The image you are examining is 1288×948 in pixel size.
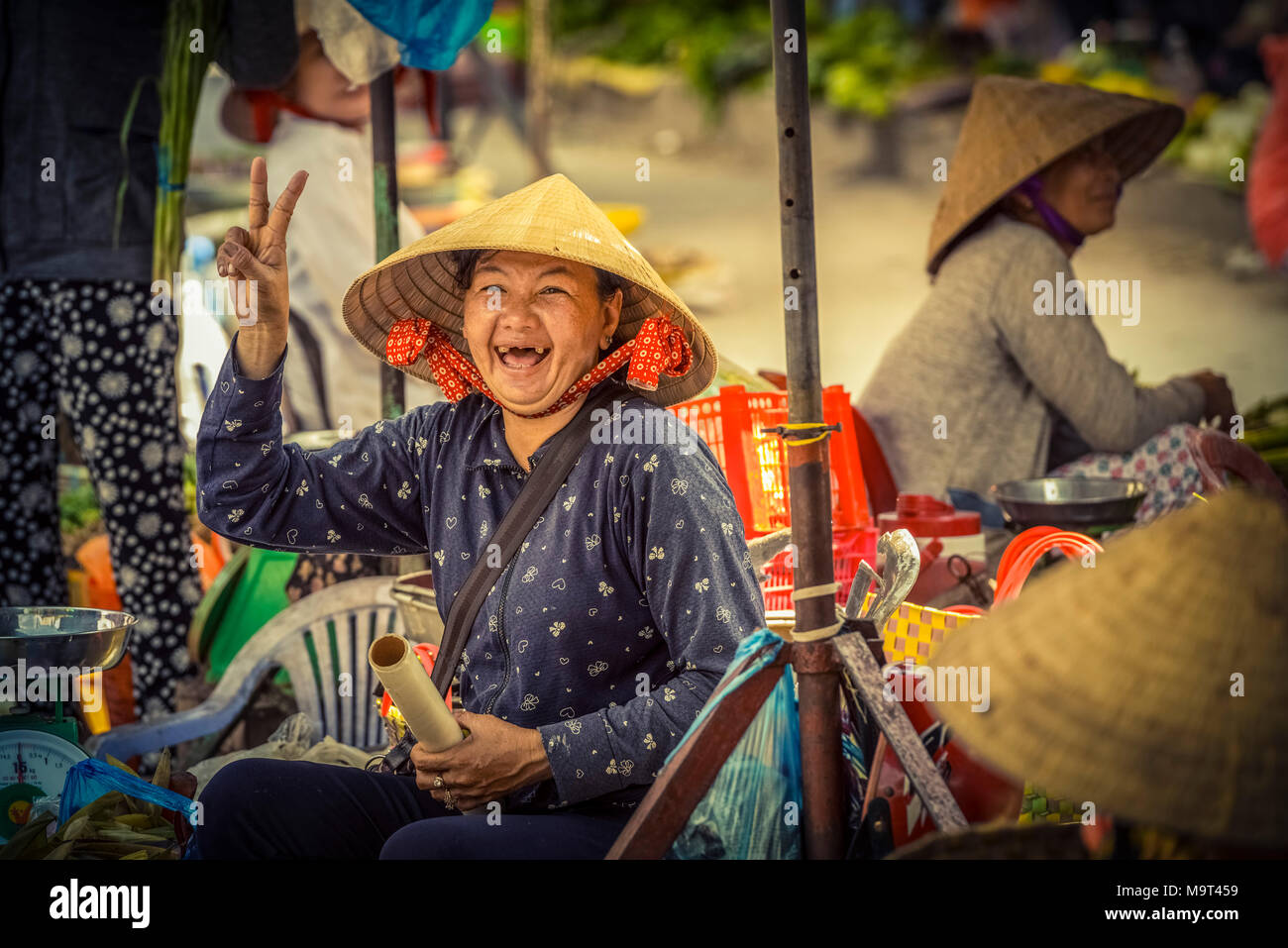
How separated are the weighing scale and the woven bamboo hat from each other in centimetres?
158

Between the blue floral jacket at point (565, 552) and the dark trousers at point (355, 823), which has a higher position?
the blue floral jacket at point (565, 552)

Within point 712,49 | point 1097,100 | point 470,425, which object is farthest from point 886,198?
point 470,425

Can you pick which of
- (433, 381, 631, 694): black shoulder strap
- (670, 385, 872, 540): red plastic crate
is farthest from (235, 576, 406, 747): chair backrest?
(433, 381, 631, 694): black shoulder strap

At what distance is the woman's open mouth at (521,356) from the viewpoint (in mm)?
1856

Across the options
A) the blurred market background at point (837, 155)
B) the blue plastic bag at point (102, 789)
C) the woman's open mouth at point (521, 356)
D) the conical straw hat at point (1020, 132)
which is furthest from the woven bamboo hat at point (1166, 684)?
the blurred market background at point (837, 155)

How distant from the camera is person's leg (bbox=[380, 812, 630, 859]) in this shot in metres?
1.62

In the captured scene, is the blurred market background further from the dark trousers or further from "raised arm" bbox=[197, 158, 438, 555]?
the dark trousers

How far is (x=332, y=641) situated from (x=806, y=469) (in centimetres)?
158

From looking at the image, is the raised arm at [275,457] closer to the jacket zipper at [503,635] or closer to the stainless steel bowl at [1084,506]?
the jacket zipper at [503,635]

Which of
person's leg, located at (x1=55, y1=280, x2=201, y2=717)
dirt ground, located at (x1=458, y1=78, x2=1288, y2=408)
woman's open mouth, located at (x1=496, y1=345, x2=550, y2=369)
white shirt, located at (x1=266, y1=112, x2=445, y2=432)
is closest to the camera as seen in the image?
woman's open mouth, located at (x1=496, y1=345, x2=550, y2=369)

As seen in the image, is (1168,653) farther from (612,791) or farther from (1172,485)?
(1172,485)

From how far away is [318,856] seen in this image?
177 cm

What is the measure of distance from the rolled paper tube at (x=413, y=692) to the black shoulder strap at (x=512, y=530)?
0.75ft
